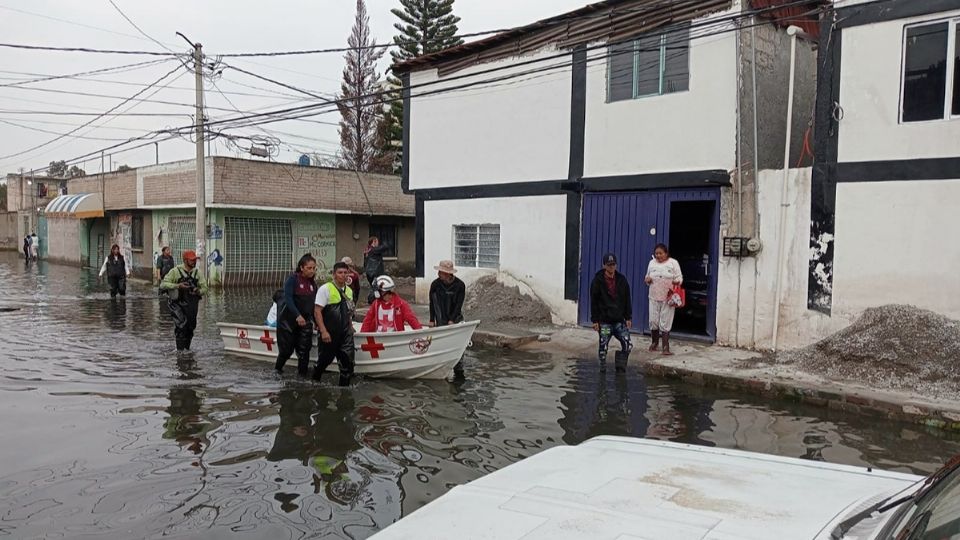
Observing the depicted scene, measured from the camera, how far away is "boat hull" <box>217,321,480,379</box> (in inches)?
360

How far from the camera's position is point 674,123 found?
1191 centimetres

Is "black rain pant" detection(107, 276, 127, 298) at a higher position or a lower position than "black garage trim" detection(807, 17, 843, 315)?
lower

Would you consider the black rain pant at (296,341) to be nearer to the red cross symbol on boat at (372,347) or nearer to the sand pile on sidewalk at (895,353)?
the red cross symbol on boat at (372,347)

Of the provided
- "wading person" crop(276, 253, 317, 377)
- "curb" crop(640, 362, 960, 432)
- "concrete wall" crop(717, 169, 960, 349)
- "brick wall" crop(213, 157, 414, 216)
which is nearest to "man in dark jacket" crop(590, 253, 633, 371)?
"curb" crop(640, 362, 960, 432)

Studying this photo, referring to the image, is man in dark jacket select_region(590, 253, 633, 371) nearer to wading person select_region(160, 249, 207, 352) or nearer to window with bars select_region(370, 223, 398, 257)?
wading person select_region(160, 249, 207, 352)

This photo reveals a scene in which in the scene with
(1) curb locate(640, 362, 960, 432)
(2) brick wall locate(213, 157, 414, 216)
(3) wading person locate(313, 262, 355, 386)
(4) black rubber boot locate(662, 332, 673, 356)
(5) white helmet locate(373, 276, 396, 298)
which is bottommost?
(1) curb locate(640, 362, 960, 432)

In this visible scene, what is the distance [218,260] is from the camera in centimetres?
2452

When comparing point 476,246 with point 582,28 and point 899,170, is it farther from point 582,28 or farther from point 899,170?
point 899,170

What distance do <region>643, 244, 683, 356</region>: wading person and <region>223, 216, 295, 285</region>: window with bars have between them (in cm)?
1801

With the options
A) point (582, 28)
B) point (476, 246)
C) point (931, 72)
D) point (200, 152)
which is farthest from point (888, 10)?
point (200, 152)

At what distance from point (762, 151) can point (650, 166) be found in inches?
72.7

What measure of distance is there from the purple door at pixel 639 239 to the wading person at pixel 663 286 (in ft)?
3.67

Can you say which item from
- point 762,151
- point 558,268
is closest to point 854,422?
point 762,151

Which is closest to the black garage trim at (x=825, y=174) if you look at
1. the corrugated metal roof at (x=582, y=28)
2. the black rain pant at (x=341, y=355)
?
the corrugated metal roof at (x=582, y=28)
